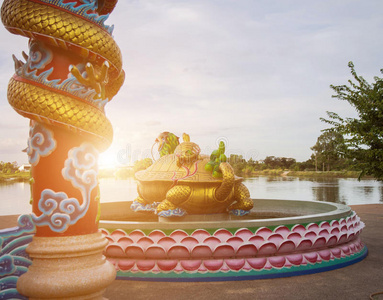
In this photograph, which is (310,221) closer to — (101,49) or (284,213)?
(284,213)

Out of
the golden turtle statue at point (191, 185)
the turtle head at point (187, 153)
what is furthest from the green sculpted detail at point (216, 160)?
the turtle head at point (187, 153)

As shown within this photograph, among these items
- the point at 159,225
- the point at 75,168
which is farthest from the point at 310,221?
the point at 75,168

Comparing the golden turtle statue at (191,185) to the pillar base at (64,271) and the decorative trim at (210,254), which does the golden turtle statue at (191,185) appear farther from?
the pillar base at (64,271)

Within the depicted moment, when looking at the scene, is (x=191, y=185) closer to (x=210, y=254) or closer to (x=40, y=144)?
(x=210, y=254)

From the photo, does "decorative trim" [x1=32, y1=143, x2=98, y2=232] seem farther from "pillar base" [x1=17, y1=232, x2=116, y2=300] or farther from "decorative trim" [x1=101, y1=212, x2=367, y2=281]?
"decorative trim" [x1=101, y1=212, x2=367, y2=281]

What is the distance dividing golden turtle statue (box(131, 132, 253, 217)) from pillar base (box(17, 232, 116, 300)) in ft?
12.5

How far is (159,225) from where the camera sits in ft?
17.6

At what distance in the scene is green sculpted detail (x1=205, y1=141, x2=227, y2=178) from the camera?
6.48 m

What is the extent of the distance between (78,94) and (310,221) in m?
4.42

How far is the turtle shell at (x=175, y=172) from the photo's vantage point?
21.1 feet

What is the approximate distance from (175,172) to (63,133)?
4.09 metres

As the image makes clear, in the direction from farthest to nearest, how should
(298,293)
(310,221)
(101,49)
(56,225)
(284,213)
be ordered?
(284,213)
(310,221)
(298,293)
(101,49)
(56,225)

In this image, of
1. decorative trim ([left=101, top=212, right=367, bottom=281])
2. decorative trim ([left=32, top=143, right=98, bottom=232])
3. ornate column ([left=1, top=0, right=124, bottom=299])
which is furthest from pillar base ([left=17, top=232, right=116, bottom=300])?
decorative trim ([left=101, top=212, right=367, bottom=281])

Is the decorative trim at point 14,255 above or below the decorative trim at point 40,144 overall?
below
